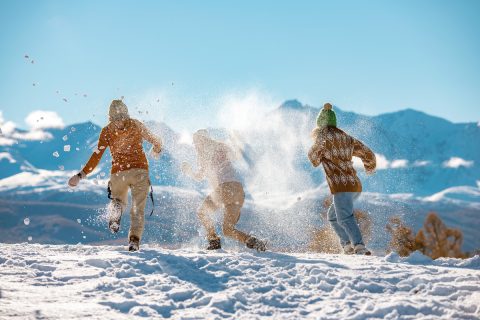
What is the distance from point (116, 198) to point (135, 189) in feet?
1.32

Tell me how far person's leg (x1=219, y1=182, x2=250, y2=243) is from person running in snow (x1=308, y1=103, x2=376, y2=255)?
130 centimetres

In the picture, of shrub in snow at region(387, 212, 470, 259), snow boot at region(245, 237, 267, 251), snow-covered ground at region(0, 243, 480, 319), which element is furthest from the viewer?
shrub in snow at region(387, 212, 470, 259)

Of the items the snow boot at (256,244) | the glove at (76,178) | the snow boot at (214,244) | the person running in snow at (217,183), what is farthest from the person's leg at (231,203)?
the glove at (76,178)

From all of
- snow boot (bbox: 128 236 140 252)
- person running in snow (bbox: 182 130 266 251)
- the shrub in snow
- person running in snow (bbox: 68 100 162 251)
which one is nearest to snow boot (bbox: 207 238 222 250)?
person running in snow (bbox: 182 130 266 251)

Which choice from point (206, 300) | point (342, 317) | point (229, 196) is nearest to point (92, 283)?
point (206, 300)

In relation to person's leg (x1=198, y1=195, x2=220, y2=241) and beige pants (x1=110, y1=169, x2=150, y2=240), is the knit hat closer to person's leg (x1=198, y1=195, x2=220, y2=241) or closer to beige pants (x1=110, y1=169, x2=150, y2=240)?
beige pants (x1=110, y1=169, x2=150, y2=240)

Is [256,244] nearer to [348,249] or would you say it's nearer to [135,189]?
[348,249]

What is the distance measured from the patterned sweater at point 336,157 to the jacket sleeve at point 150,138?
2424 mm

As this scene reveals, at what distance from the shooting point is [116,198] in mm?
7781

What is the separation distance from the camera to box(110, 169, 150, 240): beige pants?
7.44 m

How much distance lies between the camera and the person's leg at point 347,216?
25.2 ft

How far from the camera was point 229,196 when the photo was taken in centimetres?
807

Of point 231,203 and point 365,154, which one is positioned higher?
point 365,154

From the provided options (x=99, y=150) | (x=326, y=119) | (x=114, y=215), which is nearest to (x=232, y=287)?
(x=114, y=215)
